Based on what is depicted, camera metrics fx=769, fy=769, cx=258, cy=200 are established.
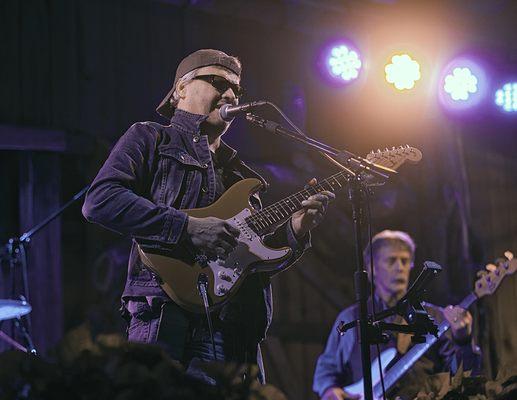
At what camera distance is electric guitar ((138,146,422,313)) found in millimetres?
3084

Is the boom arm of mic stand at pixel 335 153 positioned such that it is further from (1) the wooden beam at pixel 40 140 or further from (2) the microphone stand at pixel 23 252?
(1) the wooden beam at pixel 40 140

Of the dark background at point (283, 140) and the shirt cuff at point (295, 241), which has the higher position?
the dark background at point (283, 140)

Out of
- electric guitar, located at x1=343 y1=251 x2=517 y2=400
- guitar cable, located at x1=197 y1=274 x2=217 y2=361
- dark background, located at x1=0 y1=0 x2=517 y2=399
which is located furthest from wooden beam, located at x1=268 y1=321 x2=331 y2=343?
guitar cable, located at x1=197 y1=274 x2=217 y2=361

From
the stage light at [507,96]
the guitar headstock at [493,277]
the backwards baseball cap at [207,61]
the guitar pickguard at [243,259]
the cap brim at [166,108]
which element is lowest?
the guitar headstock at [493,277]

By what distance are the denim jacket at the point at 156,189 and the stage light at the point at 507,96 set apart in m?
4.65

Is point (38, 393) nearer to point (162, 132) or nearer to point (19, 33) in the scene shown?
point (162, 132)

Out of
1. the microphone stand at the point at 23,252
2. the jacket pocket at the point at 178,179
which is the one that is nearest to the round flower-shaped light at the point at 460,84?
the microphone stand at the point at 23,252

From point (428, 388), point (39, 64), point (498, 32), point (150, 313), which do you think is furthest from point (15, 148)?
point (498, 32)

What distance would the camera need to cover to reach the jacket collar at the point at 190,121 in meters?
3.47

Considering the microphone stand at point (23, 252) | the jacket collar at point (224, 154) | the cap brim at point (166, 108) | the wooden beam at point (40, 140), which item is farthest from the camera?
the wooden beam at point (40, 140)

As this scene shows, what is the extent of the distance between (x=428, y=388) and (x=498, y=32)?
6.01 meters

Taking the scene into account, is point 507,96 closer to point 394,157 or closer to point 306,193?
point 394,157

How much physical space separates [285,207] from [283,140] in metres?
3.85

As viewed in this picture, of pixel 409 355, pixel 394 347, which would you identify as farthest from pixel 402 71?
pixel 409 355
